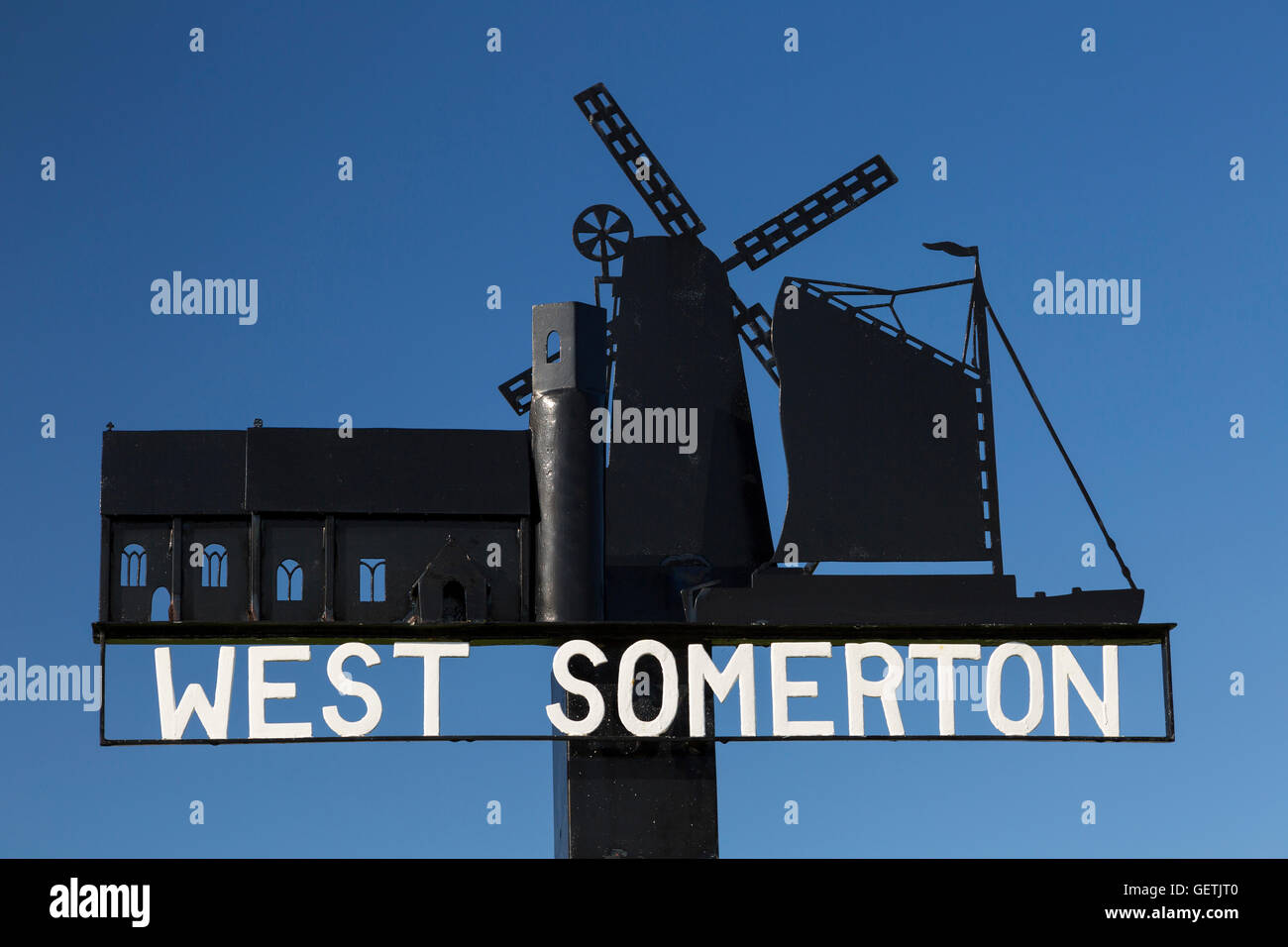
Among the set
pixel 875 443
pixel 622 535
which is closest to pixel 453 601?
pixel 622 535

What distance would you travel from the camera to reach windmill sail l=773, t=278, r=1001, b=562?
34.2 m

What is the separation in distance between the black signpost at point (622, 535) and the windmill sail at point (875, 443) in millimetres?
37

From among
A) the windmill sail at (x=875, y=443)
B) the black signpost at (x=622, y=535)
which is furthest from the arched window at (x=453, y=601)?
the windmill sail at (x=875, y=443)

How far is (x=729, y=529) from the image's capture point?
35.5 metres

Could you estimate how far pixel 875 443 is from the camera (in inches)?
1363

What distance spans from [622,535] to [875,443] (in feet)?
14.7

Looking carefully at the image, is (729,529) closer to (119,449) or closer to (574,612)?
(574,612)

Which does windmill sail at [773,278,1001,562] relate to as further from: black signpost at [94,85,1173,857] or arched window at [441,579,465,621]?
arched window at [441,579,465,621]

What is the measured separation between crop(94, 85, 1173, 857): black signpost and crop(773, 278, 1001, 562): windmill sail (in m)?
0.04

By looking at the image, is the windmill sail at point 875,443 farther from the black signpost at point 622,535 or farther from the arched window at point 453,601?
the arched window at point 453,601

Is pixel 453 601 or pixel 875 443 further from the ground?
pixel 875 443

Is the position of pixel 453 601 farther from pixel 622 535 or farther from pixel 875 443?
pixel 875 443

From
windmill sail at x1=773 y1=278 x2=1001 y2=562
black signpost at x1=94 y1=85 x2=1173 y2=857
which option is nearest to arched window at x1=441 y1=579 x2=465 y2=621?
black signpost at x1=94 y1=85 x2=1173 y2=857
